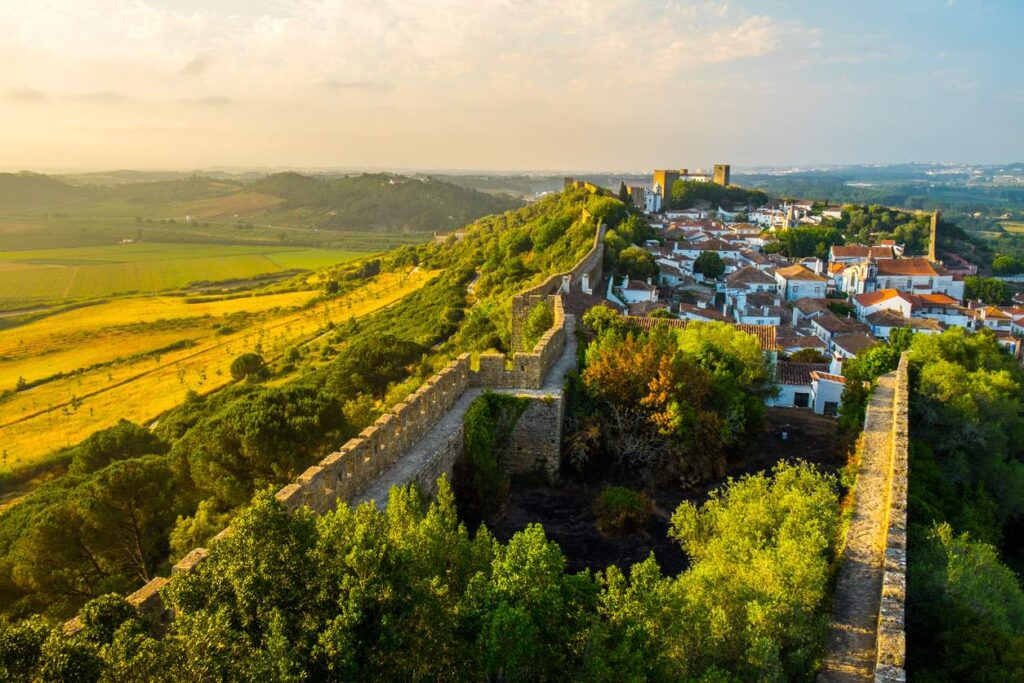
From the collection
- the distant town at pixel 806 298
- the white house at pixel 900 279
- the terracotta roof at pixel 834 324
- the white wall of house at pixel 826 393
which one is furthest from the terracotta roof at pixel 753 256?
the white wall of house at pixel 826 393

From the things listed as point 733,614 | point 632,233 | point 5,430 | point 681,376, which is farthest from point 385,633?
point 632,233

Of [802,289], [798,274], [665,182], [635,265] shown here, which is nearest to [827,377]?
[635,265]

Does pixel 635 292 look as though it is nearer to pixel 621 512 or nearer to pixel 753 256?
pixel 621 512

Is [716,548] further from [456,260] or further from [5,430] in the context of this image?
[456,260]

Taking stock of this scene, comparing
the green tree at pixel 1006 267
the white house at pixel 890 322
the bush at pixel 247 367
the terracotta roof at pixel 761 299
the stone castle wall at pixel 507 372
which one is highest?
Answer: the stone castle wall at pixel 507 372

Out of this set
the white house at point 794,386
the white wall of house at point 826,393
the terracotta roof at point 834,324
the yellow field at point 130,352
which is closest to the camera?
the white wall of house at point 826,393

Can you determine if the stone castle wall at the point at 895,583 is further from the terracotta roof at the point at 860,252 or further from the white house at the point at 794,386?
the terracotta roof at the point at 860,252
